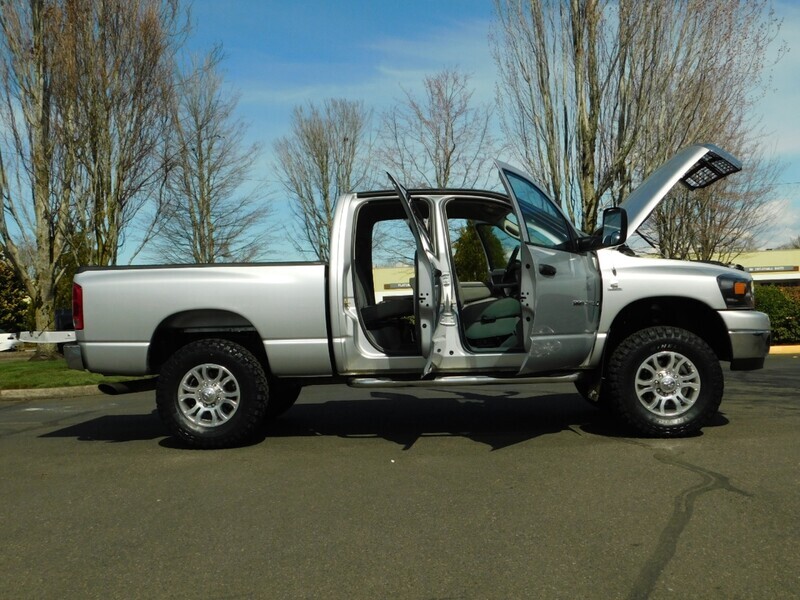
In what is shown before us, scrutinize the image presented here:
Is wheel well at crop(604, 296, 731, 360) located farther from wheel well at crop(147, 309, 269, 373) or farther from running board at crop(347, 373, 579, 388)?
wheel well at crop(147, 309, 269, 373)

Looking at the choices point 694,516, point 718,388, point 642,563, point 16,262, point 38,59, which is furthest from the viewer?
point 16,262

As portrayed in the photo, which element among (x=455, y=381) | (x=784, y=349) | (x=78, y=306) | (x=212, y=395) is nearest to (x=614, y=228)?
(x=455, y=381)

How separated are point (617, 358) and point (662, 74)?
11.6 meters

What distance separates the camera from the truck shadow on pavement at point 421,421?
6645 millimetres

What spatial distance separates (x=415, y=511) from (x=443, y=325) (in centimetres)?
196

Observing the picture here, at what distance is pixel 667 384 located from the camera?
6.10m

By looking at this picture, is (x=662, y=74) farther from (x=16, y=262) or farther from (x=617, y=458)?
(x=16, y=262)

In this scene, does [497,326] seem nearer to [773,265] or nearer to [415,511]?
[415,511]

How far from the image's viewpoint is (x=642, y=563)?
139 inches

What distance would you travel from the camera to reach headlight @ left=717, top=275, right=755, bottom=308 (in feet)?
20.3

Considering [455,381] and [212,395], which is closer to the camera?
[455,381]

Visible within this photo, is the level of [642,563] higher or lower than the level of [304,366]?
lower

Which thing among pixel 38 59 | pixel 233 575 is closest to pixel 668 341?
pixel 233 575

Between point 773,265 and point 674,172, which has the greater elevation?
point 674,172
